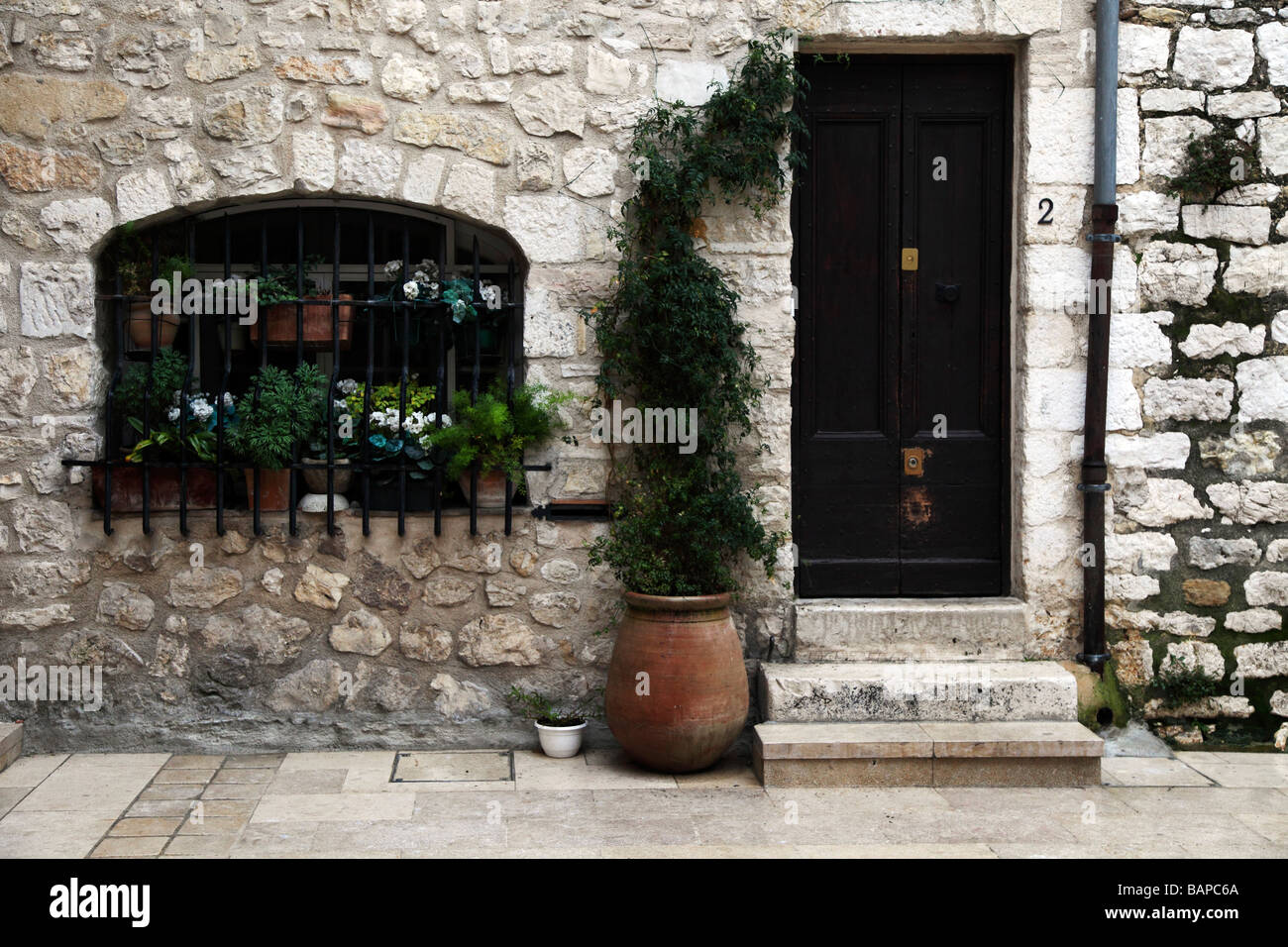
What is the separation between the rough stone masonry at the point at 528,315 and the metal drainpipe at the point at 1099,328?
6 cm

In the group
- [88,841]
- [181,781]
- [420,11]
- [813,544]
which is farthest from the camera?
[813,544]

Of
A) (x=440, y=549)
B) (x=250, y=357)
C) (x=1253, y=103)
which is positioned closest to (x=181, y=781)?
(x=440, y=549)

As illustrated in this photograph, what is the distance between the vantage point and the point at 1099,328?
16.3ft

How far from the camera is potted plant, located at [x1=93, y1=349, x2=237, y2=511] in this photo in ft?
15.9

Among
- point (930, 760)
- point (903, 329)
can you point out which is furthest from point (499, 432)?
point (930, 760)

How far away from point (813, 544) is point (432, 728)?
1.74 meters

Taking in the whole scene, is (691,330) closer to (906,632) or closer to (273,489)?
(906,632)

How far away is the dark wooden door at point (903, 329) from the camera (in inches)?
200

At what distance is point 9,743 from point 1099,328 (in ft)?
14.9

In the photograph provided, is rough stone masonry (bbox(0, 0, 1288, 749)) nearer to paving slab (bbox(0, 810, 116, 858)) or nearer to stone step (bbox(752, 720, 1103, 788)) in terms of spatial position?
stone step (bbox(752, 720, 1103, 788))

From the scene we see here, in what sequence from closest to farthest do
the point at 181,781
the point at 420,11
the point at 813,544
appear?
the point at 181,781 < the point at 420,11 < the point at 813,544

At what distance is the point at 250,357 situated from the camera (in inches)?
202

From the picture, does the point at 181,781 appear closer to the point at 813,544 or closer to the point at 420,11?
the point at 813,544

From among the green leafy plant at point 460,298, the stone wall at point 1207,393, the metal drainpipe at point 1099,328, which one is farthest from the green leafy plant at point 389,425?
the stone wall at point 1207,393
